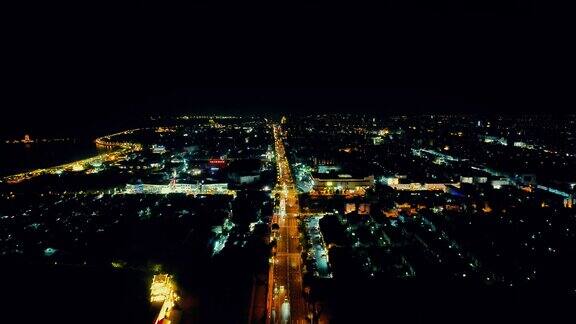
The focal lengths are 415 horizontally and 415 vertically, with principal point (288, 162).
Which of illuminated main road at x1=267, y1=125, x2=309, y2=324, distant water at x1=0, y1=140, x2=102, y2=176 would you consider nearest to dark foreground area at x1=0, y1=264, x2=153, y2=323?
illuminated main road at x1=267, y1=125, x2=309, y2=324

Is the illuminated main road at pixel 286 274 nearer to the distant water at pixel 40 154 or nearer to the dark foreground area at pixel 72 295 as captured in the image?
the dark foreground area at pixel 72 295

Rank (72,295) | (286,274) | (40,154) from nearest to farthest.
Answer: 1. (72,295)
2. (286,274)
3. (40,154)

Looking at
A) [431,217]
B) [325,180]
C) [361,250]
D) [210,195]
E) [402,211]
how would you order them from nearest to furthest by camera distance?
[361,250], [431,217], [402,211], [210,195], [325,180]

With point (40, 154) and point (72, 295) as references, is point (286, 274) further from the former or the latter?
point (40, 154)

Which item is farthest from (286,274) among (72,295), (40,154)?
(40,154)

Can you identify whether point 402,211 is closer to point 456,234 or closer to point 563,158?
point 456,234

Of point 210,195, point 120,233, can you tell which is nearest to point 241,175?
point 210,195

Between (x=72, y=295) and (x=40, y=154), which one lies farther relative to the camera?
(x=40, y=154)

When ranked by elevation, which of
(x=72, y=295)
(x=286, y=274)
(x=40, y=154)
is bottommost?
(x=40, y=154)
